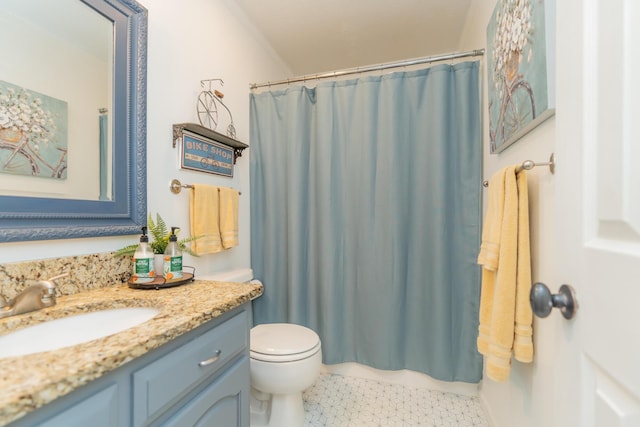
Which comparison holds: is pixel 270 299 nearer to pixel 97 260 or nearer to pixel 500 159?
pixel 97 260

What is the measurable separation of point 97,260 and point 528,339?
1498 millimetres

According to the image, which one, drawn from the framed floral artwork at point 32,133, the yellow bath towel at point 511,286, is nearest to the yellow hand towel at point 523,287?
the yellow bath towel at point 511,286

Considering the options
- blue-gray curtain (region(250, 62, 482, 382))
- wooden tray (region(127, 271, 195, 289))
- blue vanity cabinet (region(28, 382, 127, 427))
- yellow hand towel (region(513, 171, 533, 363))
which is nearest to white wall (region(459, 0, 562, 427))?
yellow hand towel (region(513, 171, 533, 363))

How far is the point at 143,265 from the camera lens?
3.29 feet

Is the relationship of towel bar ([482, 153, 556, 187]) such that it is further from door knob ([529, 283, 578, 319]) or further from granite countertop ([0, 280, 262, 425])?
granite countertop ([0, 280, 262, 425])

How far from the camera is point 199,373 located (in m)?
0.74

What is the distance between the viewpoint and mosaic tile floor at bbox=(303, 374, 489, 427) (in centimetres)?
143

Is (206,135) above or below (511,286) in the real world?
above

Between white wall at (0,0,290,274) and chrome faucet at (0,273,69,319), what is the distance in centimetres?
13

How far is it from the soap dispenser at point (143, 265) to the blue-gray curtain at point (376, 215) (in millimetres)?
953

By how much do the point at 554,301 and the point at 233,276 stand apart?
147 centimetres

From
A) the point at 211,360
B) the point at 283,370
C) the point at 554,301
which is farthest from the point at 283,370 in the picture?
the point at 554,301

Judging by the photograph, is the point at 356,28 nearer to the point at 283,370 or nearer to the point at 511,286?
the point at 511,286

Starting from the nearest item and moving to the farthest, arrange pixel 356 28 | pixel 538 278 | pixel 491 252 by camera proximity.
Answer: pixel 538 278
pixel 491 252
pixel 356 28
